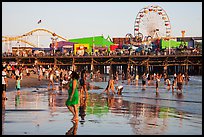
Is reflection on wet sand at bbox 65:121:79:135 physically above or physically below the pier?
below

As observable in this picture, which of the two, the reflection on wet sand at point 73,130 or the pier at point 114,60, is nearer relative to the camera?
the reflection on wet sand at point 73,130

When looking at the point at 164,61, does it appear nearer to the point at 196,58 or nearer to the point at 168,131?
the point at 196,58

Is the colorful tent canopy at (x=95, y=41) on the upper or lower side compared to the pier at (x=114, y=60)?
upper

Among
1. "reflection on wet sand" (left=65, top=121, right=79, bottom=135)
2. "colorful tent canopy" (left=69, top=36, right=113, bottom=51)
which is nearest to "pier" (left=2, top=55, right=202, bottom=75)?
"colorful tent canopy" (left=69, top=36, right=113, bottom=51)

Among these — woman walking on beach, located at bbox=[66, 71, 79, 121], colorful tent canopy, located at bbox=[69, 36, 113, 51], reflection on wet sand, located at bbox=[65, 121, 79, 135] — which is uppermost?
colorful tent canopy, located at bbox=[69, 36, 113, 51]

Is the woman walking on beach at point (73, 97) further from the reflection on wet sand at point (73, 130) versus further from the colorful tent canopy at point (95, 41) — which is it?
the colorful tent canopy at point (95, 41)

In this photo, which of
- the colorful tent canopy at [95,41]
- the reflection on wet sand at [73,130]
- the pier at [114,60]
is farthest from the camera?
the colorful tent canopy at [95,41]

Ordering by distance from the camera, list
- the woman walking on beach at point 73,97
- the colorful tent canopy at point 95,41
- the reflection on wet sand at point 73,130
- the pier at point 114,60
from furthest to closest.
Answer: the colorful tent canopy at point 95,41, the pier at point 114,60, the woman walking on beach at point 73,97, the reflection on wet sand at point 73,130

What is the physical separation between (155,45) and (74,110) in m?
75.6

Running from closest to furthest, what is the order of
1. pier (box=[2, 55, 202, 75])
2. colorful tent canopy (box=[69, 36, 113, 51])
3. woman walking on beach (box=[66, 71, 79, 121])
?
woman walking on beach (box=[66, 71, 79, 121]) < pier (box=[2, 55, 202, 75]) < colorful tent canopy (box=[69, 36, 113, 51])

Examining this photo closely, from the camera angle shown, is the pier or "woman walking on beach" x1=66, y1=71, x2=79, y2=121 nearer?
"woman walking on beach" x1=66, y1=71, x2=79, y2=121

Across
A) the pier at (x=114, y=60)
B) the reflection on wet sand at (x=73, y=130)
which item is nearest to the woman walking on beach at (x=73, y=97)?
the reflection on wet sand at (x=73, y=130)

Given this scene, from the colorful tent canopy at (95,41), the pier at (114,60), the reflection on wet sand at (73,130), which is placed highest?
the colorful tent canopy at (95,41)

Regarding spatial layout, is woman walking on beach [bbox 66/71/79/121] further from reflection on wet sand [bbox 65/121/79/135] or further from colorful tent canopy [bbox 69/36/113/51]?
colorful tent canopy [bbox 69/36/113/51]
